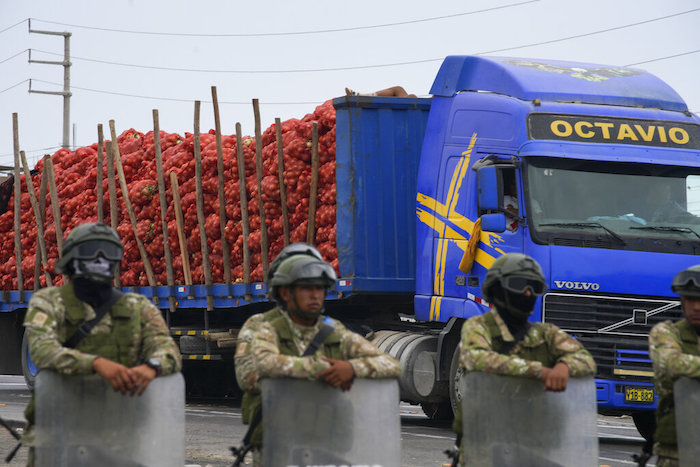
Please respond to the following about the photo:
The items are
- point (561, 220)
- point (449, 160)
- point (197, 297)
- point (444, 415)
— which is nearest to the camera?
point (561, 220)

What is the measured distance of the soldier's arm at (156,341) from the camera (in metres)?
5.64

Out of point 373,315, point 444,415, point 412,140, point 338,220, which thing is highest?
point 412,140

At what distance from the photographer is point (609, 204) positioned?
11789mm

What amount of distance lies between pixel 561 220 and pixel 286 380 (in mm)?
6792

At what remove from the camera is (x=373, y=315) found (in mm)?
15188

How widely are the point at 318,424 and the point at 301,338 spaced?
57 centimetres

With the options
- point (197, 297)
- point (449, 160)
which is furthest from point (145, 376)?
point (197, 297)

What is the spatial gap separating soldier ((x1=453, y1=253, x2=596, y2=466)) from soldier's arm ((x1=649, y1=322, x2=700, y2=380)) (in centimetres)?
31

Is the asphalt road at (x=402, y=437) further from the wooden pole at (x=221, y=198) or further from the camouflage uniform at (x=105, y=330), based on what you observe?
the camouflage uniform at (x=105, y=330)

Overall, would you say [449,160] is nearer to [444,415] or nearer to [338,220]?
[338,220]

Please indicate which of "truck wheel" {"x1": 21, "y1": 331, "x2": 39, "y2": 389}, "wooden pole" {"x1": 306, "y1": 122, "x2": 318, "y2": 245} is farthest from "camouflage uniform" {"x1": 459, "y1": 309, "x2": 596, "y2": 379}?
"truck wheel" {"x1": 21, "y1": 331, "x2": 39, "y2": 389}

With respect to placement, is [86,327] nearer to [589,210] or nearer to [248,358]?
[248,358]

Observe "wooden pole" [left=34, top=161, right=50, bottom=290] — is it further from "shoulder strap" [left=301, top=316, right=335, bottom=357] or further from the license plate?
"shoulder strap" [left=301, top=316, right=335, bottom=357]

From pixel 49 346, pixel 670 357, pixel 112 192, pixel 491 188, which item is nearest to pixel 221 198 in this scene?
pixel 112 192
